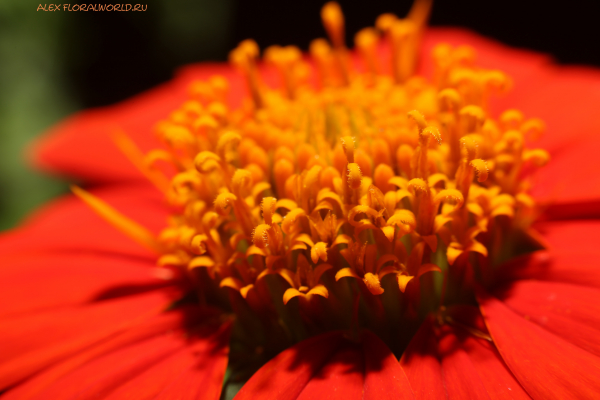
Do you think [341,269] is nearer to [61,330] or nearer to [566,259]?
[566,259]

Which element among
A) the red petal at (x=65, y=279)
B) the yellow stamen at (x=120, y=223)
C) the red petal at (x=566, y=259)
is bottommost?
the red petal at (x=566, y=259)

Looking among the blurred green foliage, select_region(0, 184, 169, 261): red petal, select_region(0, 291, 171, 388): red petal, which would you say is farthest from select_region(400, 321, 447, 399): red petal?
the blurred green foliage

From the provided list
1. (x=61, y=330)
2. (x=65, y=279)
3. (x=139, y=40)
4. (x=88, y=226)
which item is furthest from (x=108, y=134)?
(x=139, y=40)

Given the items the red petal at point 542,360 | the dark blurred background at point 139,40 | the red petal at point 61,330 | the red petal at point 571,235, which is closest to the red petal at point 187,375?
the red petal at point 61,330

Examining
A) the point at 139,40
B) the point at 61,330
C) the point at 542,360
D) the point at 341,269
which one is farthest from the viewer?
the point at 139,40

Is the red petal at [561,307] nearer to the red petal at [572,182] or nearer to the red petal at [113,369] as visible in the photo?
the red petal at [572,182]

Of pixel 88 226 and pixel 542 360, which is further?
pixel 88 226

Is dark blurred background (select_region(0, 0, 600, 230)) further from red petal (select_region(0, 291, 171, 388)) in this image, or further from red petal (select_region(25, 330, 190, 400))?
red petal (select_region(25, 330, 190, 400))

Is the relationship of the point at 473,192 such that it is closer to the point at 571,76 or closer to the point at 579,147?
the point at 579,147
